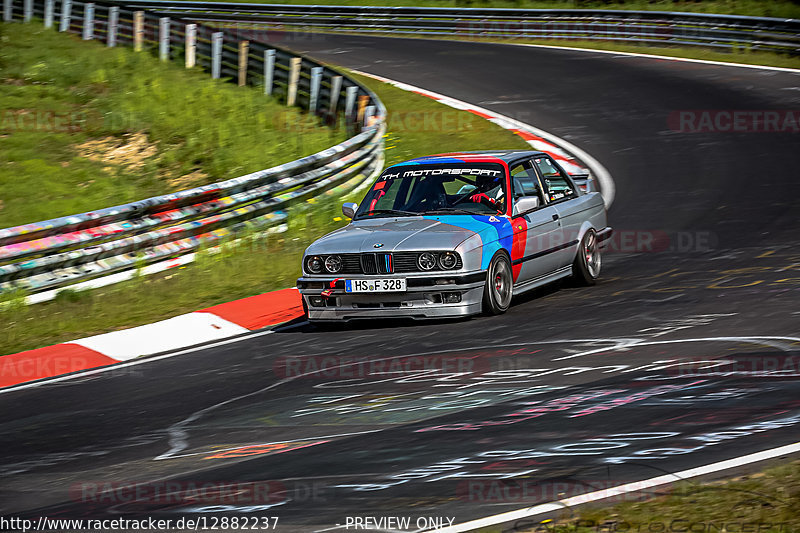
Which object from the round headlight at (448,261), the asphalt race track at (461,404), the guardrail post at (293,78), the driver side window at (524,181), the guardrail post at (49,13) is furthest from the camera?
the guardrail post at (49,13)

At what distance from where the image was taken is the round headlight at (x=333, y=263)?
9.52m

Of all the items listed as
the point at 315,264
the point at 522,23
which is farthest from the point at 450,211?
the point at 522,23

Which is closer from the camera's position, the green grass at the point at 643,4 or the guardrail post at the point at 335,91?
the guardrail post at the point at 335,91

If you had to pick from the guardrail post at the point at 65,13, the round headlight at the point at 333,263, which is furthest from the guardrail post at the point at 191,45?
the round headlight at the point at 333,263

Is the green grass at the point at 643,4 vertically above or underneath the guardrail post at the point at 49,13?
above

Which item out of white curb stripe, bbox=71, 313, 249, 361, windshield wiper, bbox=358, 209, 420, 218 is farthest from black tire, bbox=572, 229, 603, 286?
white curb stripe, bbox=71, 313, 249, 361

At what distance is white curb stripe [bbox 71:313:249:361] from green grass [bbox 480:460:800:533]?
5.77 m

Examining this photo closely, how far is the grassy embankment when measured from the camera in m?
11.4

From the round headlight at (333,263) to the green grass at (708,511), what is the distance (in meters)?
5.29

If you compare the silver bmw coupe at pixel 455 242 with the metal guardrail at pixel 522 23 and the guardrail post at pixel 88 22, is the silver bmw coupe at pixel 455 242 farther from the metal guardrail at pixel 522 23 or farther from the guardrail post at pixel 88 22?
the guardrail post at pixel 88 22

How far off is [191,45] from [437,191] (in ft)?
49.1

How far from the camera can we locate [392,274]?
9297 millimetres

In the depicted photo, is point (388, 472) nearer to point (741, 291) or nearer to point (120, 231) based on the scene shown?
point (741, 291)

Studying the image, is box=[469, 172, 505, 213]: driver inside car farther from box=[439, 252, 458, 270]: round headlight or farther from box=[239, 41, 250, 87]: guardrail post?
box=[239, 41, 250, 87]: guardrail post
